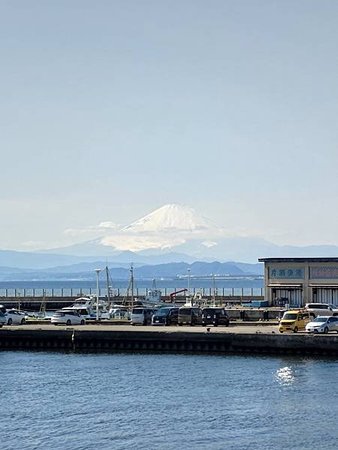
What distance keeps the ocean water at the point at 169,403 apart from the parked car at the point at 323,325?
490 cm

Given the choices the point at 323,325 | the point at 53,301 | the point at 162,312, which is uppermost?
the point at 53,301

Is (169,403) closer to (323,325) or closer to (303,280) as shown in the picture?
(323,325)

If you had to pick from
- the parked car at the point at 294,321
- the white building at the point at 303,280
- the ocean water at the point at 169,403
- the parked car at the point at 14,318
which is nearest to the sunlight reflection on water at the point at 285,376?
the ocean water at the point at 169,403

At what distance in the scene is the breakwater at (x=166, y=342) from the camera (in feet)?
212

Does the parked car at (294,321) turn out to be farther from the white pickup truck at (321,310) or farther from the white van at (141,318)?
the white van at (141,318)

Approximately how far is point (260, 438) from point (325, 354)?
932 inches

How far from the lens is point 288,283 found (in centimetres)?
9600

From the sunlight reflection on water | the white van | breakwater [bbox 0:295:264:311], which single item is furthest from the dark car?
breakwater [bbox 0:295:264:311]

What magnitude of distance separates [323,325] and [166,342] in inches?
426

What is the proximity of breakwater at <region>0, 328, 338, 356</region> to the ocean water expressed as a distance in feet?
5.83

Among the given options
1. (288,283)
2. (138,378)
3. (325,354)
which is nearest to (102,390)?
(138,378)

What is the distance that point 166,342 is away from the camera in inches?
2731

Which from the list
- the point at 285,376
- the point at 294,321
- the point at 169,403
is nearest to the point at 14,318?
the point at 294,321

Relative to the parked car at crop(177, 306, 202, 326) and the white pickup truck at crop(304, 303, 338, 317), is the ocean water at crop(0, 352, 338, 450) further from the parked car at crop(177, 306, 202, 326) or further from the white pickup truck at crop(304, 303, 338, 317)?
the white pickup truck at crop(304, 303, 338, 317)
